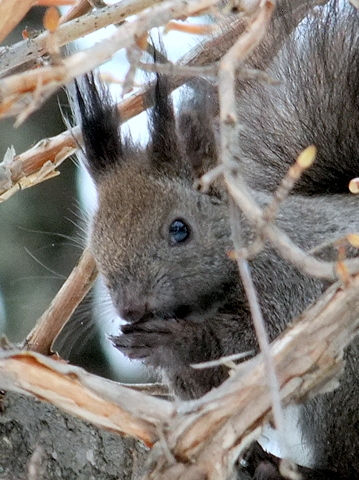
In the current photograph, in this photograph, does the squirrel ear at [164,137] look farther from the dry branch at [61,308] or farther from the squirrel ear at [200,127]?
the dry branch at [61,308]

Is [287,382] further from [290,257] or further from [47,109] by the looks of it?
[47,109]

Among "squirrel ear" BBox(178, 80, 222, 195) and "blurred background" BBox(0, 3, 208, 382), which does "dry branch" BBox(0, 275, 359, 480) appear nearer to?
"squirrel ear" BBox(178, 80, 222, 195)

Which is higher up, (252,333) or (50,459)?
(50,459)

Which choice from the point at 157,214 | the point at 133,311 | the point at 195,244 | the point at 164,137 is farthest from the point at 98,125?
the point at 133,311

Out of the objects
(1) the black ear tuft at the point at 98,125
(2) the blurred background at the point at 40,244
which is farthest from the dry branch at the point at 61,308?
(2) the blurred background at the point at 40,244

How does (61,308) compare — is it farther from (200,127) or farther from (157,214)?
(200,127)

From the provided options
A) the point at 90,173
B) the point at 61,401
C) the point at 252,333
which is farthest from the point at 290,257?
the point at 90,173
